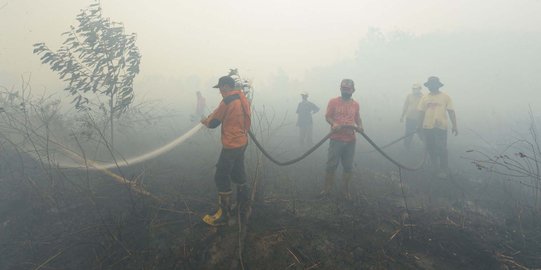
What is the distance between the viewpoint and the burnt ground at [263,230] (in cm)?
362

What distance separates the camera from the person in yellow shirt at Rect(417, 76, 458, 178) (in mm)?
Answer: 6965

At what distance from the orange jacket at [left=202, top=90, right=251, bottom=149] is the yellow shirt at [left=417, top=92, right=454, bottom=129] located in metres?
4.65

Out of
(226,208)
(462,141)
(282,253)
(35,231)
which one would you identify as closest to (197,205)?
(226,208)

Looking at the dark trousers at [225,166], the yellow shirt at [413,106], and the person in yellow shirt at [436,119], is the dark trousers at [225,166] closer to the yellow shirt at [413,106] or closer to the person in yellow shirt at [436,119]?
the person in yellow shirt at [436,119]

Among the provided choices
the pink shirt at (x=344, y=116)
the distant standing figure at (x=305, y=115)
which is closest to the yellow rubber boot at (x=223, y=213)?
the pink shirt at (x=344, y=116)

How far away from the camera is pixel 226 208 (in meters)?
4.34

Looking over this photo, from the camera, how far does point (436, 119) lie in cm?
698

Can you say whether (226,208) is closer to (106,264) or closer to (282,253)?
(282,253)

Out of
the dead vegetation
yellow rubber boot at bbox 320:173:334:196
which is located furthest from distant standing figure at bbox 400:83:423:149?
yellow rubber boot at bbox 320:173:334:196

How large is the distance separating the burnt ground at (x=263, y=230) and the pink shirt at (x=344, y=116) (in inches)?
41.1

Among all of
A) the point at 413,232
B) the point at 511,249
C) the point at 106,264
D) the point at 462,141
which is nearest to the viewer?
the point at 106,264

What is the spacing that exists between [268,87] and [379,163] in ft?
137

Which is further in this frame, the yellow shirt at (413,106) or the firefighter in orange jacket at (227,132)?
the yellow shirt at (413,106)

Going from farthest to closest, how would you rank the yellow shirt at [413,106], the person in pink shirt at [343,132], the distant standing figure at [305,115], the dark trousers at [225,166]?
1. the distant standing figure at [305,115]
2. the yellow shirt at [413,106]
3. the person in pink shirt at [343,132]
4. the dark trousers at [225,166]
